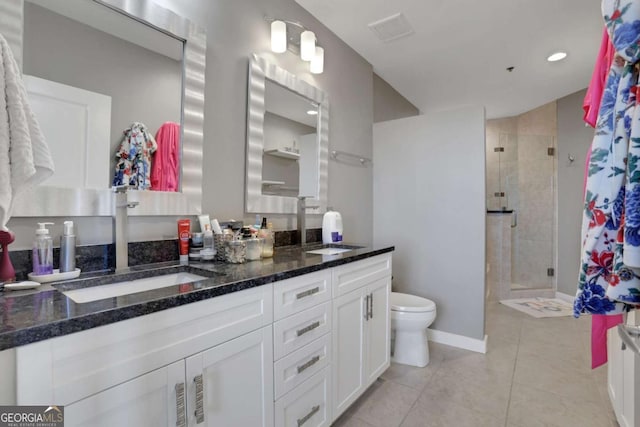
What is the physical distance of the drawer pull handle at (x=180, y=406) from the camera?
82 cm

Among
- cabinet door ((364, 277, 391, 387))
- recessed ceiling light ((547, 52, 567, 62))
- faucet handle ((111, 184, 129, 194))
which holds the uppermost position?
recessed ceiling light ((547, 52, 567, 62))

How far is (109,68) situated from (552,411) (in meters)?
2.66

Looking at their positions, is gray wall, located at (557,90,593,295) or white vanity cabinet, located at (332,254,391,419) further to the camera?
gray wall, located at (557,90,593,295)

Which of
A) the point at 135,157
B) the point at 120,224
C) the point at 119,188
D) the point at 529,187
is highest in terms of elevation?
the point at 529,187

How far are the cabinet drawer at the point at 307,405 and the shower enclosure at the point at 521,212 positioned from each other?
3.25 metres

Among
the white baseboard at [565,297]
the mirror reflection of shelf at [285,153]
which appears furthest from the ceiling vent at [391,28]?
the white baseboard at [565,297]

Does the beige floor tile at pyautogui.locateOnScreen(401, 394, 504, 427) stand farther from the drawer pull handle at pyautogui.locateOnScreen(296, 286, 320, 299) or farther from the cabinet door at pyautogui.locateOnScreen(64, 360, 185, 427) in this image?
the cabinet door at pyautogui.locateOnScreen(64, 360, 185, 427)

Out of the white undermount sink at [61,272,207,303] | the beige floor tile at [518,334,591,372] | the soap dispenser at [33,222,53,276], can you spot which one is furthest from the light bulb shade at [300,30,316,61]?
the beige floor tile at [518,334,591,372]

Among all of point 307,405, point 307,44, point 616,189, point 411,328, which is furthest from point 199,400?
point 307,44

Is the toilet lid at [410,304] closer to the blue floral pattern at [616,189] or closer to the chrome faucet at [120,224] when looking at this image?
the blue floral pattern at [616,189]

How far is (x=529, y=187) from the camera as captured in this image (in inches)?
160

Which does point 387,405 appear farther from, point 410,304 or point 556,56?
point 556,56

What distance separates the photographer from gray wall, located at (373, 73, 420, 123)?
9.96 ft

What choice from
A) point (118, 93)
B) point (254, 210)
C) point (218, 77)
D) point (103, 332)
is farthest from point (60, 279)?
point (218, 77)
